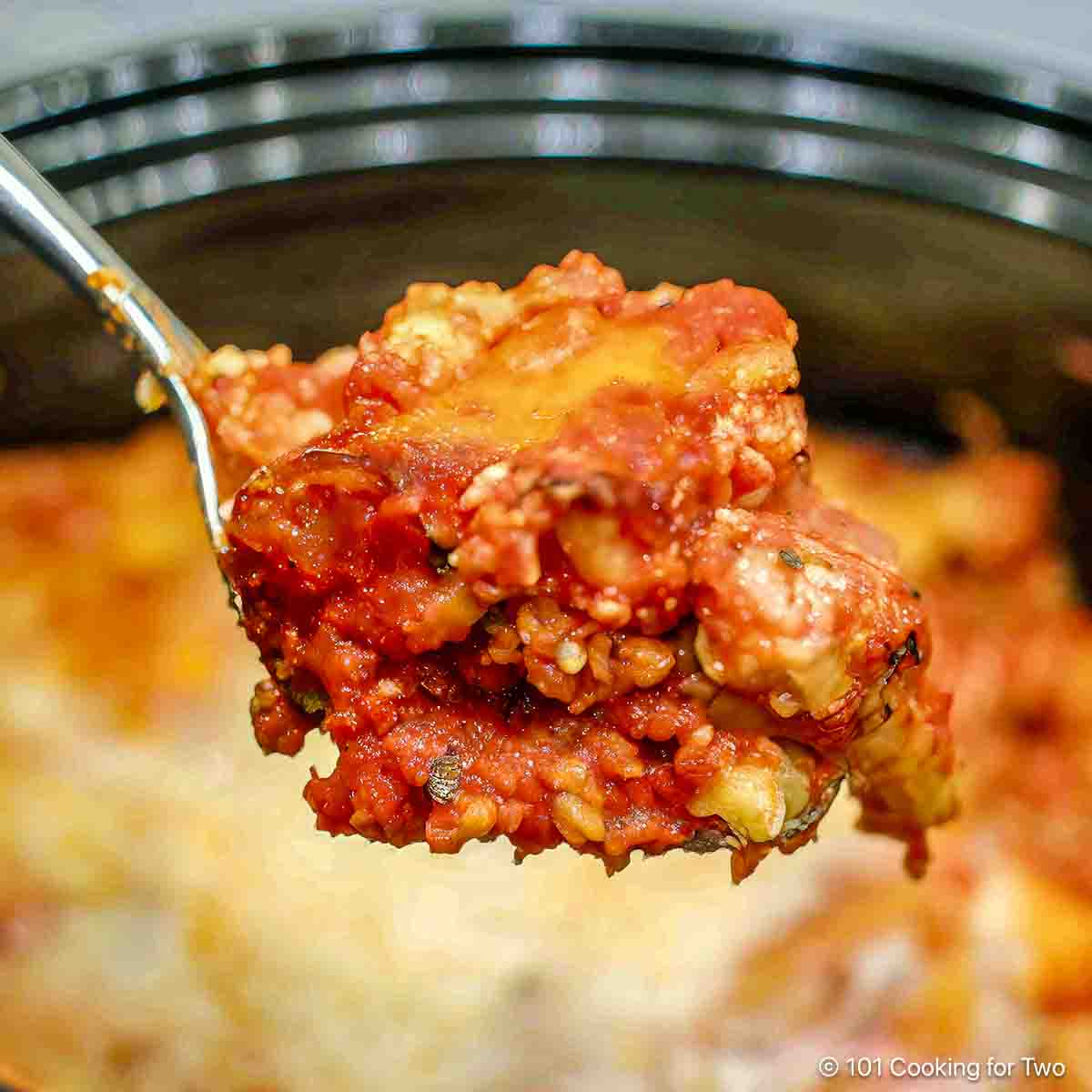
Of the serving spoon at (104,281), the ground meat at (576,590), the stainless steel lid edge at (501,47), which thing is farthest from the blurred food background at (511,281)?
the ground meat at (576,590)

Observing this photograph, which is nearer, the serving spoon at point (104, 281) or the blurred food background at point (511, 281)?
the serving spoon at point (104, 281)

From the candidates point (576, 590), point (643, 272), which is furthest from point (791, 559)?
point (643, 272)

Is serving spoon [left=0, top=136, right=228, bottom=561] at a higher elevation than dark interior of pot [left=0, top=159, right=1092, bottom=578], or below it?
below

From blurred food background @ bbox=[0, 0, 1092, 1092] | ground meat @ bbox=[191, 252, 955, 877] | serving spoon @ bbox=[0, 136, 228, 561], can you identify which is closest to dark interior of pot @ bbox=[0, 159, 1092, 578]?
blurred food background @ bbox=[0, 0, 1092, 1092]

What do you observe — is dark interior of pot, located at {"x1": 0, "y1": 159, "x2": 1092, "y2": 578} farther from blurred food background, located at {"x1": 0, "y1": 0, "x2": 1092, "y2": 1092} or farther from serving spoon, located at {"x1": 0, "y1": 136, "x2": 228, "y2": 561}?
serving spoon, located at {"x1": 0, "y1": 136, "x2": 228, "y2": 561}

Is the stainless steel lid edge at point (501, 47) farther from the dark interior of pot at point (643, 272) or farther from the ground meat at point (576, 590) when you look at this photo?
the ground meat at point (576, 590)

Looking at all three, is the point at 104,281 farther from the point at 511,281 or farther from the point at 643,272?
the point at 643,272
